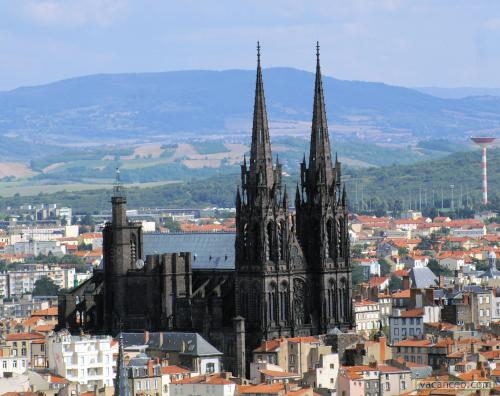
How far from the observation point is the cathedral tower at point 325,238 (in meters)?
105

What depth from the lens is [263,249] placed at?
10269 cm

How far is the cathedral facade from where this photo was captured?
102625mm

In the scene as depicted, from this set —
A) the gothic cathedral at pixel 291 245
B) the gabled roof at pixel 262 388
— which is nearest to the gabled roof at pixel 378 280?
the gothic cathedral at pixel 291 245

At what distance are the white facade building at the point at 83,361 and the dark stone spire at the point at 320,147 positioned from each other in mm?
18418

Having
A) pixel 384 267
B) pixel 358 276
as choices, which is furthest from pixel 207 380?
pixel 384 267

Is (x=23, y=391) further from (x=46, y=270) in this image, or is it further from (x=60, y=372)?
(x=46, y=270)

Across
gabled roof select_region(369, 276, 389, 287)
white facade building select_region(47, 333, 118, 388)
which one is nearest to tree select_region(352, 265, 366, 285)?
gabled roof select_region(369, 276, 389, 287)

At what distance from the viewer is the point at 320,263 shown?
344 ft

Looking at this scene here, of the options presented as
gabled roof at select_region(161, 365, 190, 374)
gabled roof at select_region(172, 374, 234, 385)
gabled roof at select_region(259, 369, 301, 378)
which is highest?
gabled roof at select_region(161, 365, 190, 374)

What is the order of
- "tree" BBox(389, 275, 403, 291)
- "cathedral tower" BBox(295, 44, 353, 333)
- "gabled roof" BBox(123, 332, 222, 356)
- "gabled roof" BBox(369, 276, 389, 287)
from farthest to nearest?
"tree" BBox(389, 275, 403, 291)
"gabled roof" BBox(369, 276, 389, 287)
"cathedral tower" BBox(295, 44, 353, 333)
"gabled roof" BBox(123, 332, 222, 356)

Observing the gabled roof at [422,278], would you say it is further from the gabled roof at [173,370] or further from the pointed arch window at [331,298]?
the gabled roof at [173,370]

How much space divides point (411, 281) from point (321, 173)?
50.8 m

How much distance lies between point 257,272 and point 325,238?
13.2 ft

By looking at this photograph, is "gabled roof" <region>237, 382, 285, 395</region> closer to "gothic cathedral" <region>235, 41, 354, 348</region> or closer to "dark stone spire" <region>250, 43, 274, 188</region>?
"gothic cathedral" <region>235, 41, 354, 348</region>
